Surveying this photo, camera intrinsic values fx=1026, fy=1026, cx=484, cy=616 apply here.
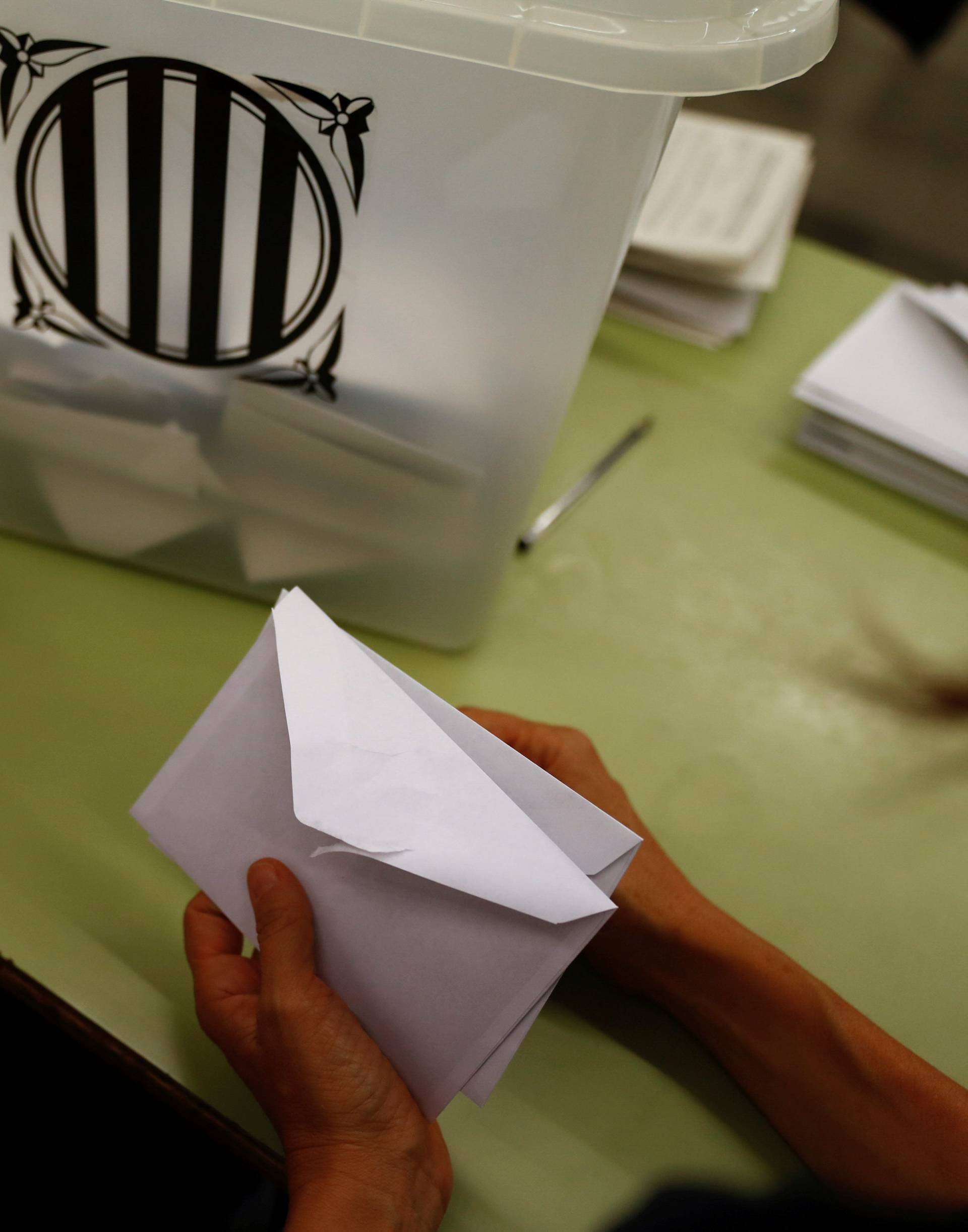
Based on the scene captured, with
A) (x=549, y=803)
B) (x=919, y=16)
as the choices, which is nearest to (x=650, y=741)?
(x=549, y=803)

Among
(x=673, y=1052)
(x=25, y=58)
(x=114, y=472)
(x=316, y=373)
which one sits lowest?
(x=673, y=1052)

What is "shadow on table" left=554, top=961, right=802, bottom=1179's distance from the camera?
1.58ft

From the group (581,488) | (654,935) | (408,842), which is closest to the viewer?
A: (408,842)

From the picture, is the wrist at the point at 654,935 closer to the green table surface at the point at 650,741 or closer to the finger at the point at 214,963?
the green table surface at the point at 650,741

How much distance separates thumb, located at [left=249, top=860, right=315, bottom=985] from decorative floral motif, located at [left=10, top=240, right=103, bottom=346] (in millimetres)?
287

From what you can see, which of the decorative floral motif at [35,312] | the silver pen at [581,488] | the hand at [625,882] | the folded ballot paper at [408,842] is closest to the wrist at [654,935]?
the hand at [625,882]

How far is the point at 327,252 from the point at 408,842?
0.27 metres

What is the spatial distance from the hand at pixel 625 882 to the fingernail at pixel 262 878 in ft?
0.38

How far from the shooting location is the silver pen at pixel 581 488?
733mm

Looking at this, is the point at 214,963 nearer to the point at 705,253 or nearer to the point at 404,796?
the point at 404,796

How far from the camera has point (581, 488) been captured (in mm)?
777

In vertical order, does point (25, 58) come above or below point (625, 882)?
above

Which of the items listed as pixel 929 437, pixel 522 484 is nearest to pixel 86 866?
pixel 522 484

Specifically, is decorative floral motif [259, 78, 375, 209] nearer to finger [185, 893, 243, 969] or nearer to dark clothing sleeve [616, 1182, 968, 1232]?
finger [185, 893, 243, 969]
